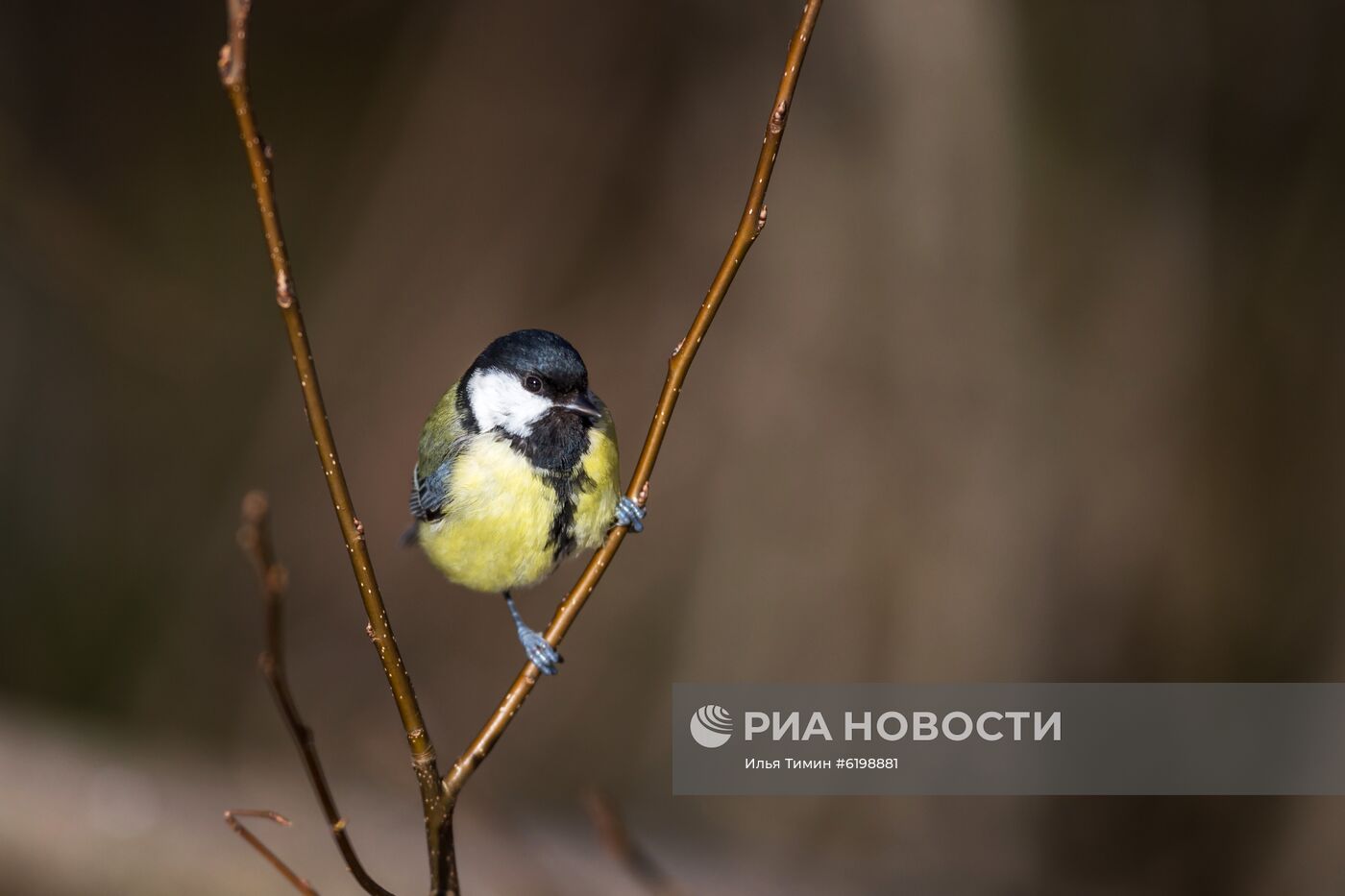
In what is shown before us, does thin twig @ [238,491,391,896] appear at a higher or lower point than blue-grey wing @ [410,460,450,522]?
lower

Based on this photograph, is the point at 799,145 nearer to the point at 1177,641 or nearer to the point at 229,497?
the point at 1177,641

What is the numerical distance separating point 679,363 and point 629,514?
0.50 meters

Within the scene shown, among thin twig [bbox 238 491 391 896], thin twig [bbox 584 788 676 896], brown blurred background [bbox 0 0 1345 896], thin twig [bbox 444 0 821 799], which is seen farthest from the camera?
brown blurred background [bbox 0 0 1345 896]

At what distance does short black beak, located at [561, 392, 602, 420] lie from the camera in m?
2.16

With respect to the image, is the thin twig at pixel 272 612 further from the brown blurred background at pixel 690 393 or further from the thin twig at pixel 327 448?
the brown blurred background at pixel 690 393

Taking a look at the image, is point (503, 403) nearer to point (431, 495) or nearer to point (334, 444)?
point (431, 495)

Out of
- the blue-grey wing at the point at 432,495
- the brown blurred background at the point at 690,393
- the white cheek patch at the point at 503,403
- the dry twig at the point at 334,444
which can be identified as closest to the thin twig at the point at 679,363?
the dry twig at the point at 334,444

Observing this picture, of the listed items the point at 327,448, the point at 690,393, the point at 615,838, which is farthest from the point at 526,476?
the point at 690,393

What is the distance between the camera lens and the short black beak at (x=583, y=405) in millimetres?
2162

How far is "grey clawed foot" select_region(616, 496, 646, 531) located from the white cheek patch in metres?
0.24

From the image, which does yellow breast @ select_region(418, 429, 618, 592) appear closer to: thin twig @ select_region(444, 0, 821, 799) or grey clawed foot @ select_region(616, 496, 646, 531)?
grey clawed foot @ select_region(616, 496, 646, 531)

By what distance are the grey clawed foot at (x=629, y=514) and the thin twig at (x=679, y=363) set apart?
0.38 feet

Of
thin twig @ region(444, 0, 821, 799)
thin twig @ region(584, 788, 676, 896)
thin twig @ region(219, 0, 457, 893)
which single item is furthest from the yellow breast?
thin twig @ region(219, 0, 457, 893)

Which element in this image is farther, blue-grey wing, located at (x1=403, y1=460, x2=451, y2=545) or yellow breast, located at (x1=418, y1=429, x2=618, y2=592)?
blue-grey wing, located at (x1=403, y1=460, x2=451, y2=545)
